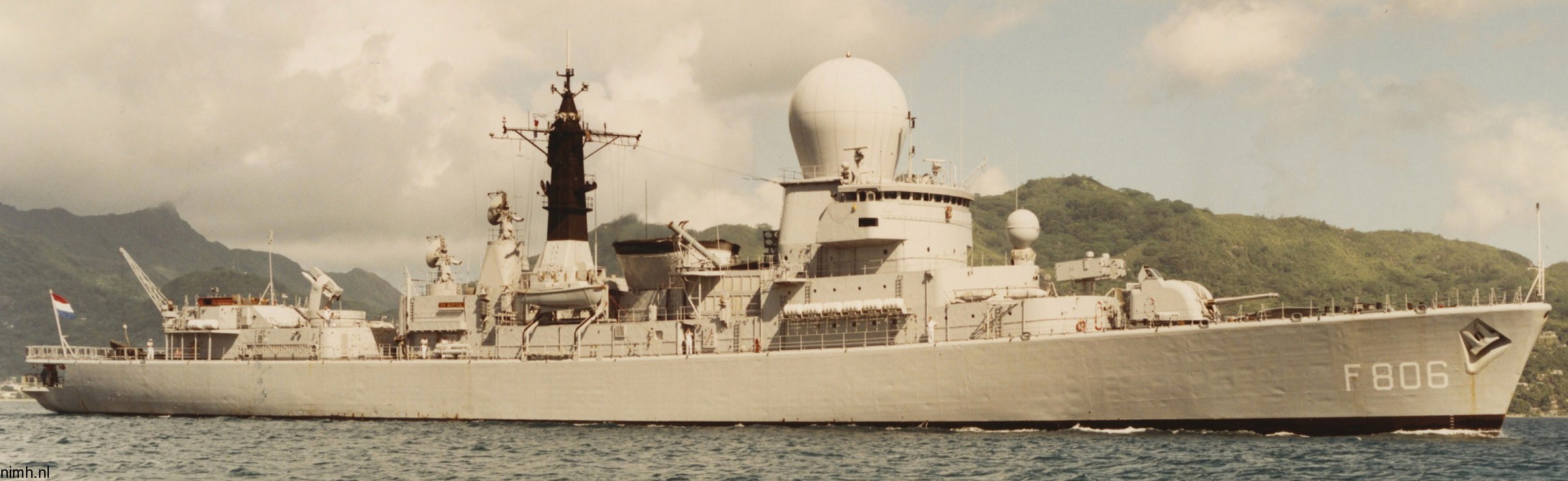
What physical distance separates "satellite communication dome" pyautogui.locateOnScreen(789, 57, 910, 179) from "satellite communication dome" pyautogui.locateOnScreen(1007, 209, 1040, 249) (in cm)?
317

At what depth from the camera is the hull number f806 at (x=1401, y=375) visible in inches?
920

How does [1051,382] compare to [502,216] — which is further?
[502,216]

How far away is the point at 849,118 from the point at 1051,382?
7.72 m

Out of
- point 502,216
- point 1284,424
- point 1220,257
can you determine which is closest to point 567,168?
point 502,216

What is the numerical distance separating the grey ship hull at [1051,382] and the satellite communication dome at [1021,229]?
11.2 feet

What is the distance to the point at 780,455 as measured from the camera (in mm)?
23344

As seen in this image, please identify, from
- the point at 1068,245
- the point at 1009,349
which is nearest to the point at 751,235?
the point at 1068,245

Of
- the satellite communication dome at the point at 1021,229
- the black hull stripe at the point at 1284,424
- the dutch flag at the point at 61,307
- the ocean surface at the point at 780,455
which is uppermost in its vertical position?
the satellite communication dome at the point at 1021,229

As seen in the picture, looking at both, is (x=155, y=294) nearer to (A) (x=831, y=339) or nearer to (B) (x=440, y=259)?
(B) (x=440, y=259)

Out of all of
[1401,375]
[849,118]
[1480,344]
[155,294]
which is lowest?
[1401,375]

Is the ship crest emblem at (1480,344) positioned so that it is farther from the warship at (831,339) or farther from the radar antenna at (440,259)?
the radar antenna at (440,259)

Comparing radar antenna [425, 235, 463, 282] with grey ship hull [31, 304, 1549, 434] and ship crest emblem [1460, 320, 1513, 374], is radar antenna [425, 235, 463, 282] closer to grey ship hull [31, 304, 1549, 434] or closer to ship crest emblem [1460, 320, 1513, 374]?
grey ship hull [31, 304, 1549, 434]

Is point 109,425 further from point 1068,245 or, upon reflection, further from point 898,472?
point 1068,245

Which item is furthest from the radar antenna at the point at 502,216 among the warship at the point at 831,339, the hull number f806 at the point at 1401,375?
the hull number f806 at the point at 1401,375
